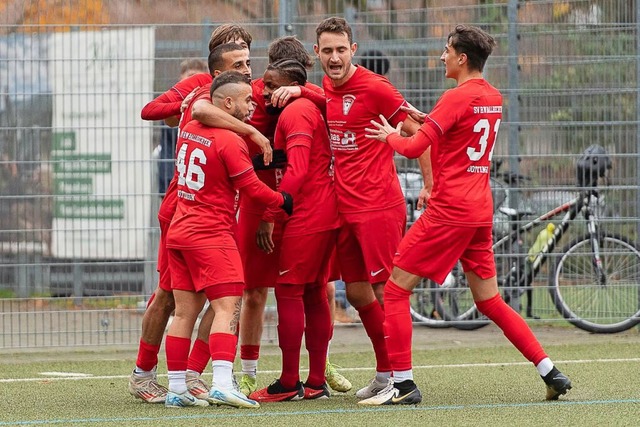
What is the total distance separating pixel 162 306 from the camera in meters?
7.36

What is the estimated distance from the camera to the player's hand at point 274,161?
723cm

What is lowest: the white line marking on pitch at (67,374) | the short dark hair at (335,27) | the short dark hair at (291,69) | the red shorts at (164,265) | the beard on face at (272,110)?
the white line marking on pitch at (67,374)

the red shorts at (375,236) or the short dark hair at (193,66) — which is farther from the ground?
the short dark hair at (193,66)

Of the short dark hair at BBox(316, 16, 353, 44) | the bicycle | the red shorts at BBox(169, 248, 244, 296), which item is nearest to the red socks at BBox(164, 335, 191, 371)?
the red shorts at BBox(169, 248, 244, 296)

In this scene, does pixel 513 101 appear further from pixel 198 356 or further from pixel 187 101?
pixel 198 356

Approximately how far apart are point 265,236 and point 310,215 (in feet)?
0.90

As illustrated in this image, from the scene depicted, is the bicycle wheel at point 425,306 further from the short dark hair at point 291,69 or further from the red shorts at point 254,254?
the short dark hair at point 291,69

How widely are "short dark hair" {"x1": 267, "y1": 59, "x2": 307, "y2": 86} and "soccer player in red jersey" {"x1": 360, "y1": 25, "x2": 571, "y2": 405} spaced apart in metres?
0.70

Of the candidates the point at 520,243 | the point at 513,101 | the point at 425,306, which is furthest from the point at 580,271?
the point at 513,101

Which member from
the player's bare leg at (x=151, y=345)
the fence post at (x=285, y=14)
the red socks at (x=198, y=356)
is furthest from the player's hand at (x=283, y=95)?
the fence post at (x=285, y=14)

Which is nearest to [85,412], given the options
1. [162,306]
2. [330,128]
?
[162,306]

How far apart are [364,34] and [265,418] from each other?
4.69m

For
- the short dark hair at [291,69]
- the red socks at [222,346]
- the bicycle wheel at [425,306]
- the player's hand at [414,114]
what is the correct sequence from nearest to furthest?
1. the red socks at [222,346]
2. the player's hand at [414,114]
3. the short dark hair at [291,69]
4. the bicycle wheel at [425,306]

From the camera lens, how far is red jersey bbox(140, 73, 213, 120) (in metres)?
7.41
